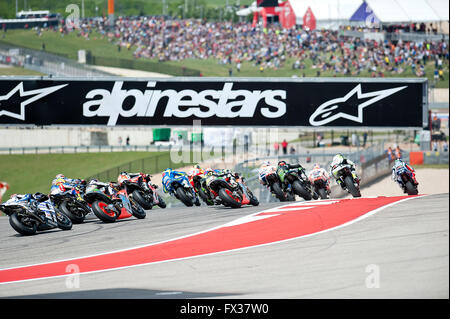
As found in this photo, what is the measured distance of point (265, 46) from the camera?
54.6 metres

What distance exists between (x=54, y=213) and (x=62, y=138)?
27409mm

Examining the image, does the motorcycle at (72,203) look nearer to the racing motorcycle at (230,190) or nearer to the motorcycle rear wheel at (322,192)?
the racing motorcycle at (230,190)

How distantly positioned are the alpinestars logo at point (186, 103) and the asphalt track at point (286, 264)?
434 inches

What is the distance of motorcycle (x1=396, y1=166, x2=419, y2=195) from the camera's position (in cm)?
1892

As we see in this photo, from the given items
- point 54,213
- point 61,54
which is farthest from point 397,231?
point 61,54

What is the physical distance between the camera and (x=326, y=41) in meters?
49.7

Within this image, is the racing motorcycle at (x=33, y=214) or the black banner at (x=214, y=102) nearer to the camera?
the racing motorcycle at (x=33, y=214)

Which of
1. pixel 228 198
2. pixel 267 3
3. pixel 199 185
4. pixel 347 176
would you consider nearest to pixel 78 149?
pixel 267 3

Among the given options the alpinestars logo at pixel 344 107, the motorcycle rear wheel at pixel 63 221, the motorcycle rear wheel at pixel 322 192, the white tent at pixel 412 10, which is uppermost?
the white tent at pixel 412 10

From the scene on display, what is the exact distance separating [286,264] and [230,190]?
7361 millimetres

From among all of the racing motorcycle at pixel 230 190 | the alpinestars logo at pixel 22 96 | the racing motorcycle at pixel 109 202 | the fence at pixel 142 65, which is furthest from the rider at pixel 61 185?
the fence at pixel 142 65

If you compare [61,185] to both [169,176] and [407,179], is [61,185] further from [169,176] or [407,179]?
[407,179]

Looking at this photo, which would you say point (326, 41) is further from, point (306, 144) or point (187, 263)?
point (187, 263)

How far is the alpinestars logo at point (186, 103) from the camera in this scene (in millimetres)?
25984
